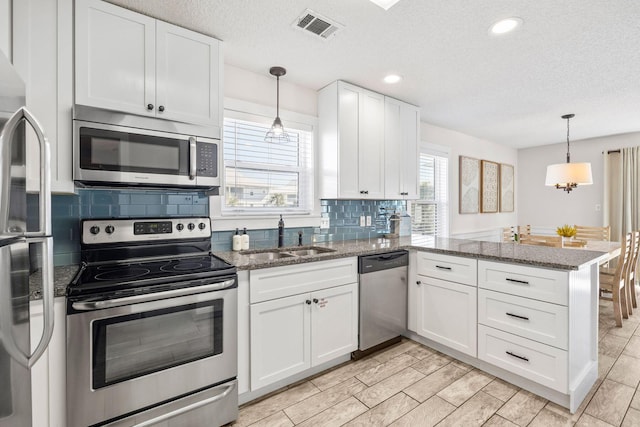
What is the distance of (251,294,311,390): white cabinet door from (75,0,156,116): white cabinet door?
144 cm

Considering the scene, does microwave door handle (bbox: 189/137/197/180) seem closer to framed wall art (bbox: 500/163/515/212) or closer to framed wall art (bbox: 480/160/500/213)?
framed wall art (bbox: 480/160/500/213)

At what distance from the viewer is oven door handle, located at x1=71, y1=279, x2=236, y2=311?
1.39m

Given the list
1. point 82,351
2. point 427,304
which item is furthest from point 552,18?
point 82,351

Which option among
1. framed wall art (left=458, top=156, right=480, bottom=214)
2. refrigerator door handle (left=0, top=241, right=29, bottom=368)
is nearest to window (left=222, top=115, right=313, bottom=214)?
refrigerator door handle (left=0, top=241, right=29, bottom=368)

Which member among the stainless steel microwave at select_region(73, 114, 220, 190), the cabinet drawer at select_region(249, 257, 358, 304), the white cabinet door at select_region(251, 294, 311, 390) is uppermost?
the stainless steel microwave at select_region(73, 114, 220, 190)

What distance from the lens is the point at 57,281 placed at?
151cm

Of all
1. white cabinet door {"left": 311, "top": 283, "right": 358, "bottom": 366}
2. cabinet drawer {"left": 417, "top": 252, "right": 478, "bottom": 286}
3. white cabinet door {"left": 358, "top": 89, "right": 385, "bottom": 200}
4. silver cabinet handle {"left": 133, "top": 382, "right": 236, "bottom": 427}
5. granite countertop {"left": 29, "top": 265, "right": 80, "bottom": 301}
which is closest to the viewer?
granite countertop {"left": 29, "top": 265, "right": 80, "bottom": 301}

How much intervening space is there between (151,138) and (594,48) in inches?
122

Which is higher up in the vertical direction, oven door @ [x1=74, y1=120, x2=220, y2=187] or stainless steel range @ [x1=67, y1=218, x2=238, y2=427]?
oven door @ [x1=74, y1=120, x2=220, y2=187]

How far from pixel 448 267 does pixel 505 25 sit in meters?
1.72

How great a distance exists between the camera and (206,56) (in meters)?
2.08

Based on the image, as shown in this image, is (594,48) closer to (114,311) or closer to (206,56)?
(206,56)

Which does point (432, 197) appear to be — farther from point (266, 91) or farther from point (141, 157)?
point (141, 157)

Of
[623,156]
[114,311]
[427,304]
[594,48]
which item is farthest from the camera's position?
[623,156]
